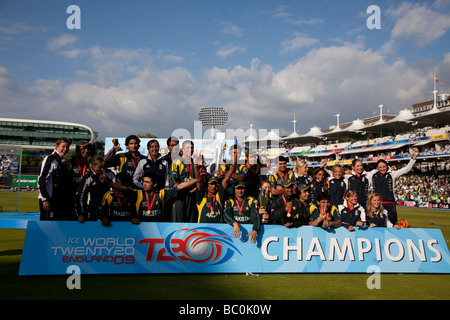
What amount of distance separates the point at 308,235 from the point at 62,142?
483 cm

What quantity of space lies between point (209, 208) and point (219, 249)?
0.80 meters

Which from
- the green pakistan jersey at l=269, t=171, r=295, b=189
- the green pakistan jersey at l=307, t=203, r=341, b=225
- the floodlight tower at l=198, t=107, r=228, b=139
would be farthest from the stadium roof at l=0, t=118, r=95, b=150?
the green pakistan jersey at l=307, t=203, r=341, b=225

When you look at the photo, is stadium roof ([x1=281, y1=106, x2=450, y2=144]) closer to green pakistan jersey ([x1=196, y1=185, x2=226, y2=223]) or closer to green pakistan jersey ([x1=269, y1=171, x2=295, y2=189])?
green pakistan jersey ([x1=269, y1=171, x2=295, y2=189])

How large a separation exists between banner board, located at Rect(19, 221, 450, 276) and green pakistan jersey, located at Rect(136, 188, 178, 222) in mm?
321

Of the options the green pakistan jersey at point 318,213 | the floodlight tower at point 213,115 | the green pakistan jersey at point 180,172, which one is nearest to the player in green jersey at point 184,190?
the green pakistan jersey at point 180,172

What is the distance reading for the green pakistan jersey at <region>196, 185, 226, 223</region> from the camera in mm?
6176

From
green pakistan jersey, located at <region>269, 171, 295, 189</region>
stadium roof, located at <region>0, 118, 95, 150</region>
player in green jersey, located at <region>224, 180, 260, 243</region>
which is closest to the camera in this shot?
player in green jersey, located at <region>224, 180, 260, 243</region>

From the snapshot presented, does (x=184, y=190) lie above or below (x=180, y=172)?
below

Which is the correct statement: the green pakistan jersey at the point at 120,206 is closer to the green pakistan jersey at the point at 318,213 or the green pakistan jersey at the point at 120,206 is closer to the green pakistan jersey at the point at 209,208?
the green pakistan jersey at the point at 209,208

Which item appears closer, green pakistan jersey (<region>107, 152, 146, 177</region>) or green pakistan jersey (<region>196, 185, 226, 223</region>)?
green pakistan jersey (<region>196, 185, 226, 223</region>)

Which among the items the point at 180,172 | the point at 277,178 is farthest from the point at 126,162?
the point at 277,178

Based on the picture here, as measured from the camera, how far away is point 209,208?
6.20 meters

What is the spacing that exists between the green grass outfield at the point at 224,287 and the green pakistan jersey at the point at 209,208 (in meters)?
1.02

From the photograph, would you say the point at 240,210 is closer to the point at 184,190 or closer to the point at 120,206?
the point at 184,190
